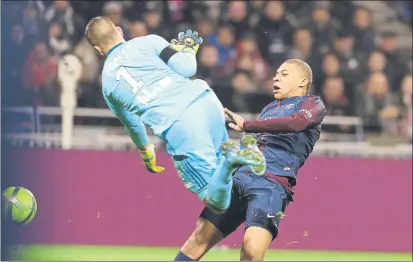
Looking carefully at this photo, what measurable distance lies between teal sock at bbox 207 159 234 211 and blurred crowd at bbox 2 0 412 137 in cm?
443

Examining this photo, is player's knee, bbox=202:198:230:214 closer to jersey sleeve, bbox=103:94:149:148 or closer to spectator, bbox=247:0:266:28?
jersey sleeve, bbox=103:94:149:148

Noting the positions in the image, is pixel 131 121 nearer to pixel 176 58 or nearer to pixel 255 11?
pixel 176 58

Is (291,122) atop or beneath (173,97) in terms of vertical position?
beneath

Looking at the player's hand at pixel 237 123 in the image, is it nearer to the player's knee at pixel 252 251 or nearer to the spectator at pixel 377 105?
the player's knee at pixel 252 251

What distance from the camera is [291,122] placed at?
19.6 ft

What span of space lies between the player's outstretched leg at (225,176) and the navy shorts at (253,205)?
285 mm

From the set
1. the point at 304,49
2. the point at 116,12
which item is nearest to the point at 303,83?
the point at 116,12

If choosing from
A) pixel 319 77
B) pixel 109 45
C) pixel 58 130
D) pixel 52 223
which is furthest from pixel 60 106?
pixel 109 45

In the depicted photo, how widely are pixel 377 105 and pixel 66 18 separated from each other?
11.8 ft

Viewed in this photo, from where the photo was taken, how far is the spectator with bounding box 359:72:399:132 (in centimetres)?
1163

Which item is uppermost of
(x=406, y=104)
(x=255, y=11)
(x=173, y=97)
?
(x=173, y=97)

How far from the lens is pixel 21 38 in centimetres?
1020

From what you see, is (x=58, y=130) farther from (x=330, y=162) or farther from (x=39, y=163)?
(x=330, y=162)

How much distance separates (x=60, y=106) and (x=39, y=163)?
62 centimetres
